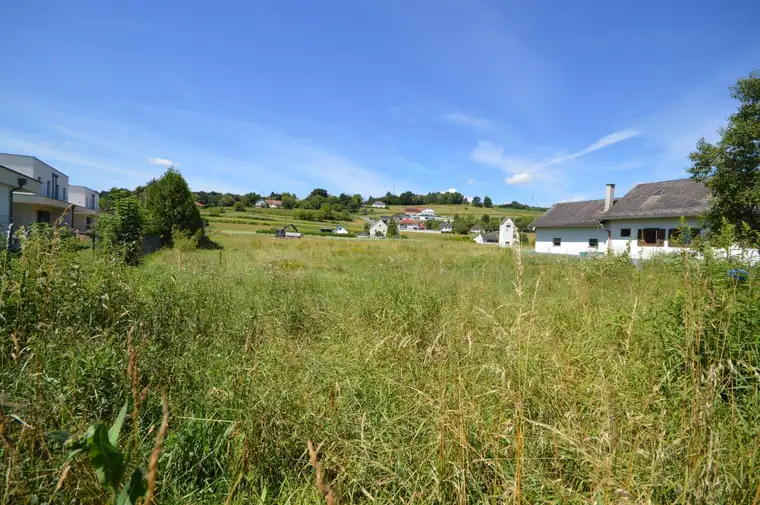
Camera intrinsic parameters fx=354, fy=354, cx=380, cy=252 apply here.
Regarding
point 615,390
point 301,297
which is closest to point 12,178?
point 301,297

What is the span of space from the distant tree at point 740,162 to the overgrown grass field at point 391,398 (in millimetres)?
14220

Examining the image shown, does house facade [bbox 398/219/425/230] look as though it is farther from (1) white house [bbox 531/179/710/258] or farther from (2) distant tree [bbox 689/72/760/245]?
(2) distant tree [bbox 689/72/760/245]

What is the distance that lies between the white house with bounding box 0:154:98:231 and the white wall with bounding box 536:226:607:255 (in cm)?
3386

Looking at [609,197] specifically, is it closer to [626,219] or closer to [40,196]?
[626,219]

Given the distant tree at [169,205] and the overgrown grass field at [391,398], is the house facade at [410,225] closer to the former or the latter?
the distant tree at [169,205]

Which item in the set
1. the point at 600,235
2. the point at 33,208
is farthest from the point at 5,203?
the point at 600,235

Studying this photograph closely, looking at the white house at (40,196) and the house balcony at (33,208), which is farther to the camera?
the white house at (40,196)

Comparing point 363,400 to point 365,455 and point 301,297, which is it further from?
point 301,297

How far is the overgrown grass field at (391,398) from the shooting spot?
1587 millimetres

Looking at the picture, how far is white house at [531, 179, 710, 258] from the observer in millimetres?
22484

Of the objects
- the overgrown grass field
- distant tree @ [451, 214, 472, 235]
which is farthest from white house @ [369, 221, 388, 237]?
the overgrown grass field

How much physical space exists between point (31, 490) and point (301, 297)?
3.90 meters

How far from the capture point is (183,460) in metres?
2.04

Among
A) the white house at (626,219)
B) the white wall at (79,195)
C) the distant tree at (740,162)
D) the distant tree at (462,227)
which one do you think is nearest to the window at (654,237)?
the white house at (626,219)
